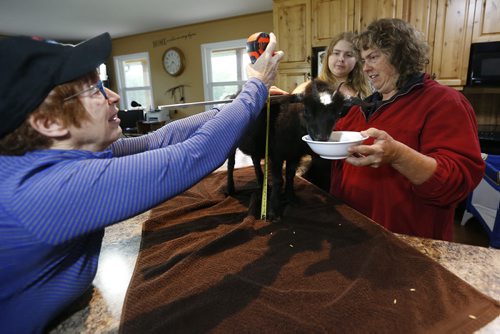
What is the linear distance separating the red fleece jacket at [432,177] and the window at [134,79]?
260 inches

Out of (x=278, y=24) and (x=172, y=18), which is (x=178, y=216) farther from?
(x=172, y=18)

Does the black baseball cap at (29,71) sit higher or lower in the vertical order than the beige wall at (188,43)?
lower

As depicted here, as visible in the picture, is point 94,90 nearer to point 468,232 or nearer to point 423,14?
point 468,232

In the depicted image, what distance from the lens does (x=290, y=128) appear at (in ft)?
4.53

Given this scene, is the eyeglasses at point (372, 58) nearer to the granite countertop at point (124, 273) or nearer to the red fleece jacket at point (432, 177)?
the red fleece jacket at point (432, 177)

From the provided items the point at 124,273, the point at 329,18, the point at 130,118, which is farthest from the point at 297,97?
the point at 130,118

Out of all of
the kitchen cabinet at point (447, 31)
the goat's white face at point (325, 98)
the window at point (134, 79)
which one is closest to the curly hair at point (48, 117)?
the goat's white face at point (325, 98)

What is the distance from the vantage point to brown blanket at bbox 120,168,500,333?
25.5 inches

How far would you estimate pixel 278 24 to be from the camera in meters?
4.17

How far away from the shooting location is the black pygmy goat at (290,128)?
112 cm

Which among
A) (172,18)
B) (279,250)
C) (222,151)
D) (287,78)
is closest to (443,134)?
(279,250)

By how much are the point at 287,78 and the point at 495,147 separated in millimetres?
2612

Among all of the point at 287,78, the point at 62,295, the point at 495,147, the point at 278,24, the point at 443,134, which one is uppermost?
the point at 278,24

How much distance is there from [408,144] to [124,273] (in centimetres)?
109
